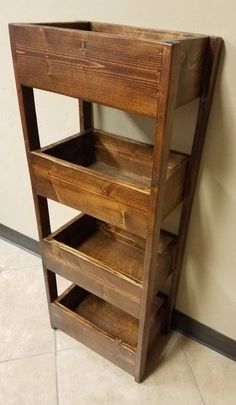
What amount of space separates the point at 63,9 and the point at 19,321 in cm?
118

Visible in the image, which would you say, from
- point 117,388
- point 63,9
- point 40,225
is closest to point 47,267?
point 40,225

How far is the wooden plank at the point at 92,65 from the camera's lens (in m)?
0.60

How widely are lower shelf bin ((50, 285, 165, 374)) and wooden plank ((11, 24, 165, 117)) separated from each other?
801 millimetres

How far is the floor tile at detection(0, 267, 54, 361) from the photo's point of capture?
1261 mm

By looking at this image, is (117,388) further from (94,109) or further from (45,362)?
(94,109)

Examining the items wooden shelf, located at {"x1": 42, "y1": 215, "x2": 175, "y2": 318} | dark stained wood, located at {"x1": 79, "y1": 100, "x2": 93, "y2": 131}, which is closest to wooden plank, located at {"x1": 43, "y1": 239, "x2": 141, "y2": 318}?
wooden shelf, located at {"x1": 42, "y1": 215, "x2": 175, "y2": 318}

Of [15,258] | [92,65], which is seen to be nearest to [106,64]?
[92,65]

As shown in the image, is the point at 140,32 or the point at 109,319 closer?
the point at 140,32

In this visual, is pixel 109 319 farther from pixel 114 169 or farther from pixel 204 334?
pixel 114 169

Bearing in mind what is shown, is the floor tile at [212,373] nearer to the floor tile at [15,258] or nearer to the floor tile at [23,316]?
the floor tile at [23,316]

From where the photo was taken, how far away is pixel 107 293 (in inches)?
39.9

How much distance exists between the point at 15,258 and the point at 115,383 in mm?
843

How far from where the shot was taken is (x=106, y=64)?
639mm

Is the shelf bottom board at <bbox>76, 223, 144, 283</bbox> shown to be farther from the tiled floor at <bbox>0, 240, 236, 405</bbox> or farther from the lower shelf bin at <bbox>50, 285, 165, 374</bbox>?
the tiled floor at <bbox>0, 240, 236, 405</bbox>
